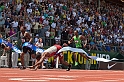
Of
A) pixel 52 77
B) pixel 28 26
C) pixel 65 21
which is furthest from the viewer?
pixel 65 21

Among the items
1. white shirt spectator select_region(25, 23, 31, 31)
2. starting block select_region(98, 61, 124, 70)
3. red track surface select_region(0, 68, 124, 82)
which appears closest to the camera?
red track surface select_region(0, 68, 124, 82)

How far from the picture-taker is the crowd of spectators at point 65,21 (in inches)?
785

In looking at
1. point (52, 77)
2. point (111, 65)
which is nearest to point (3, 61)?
point (111, 65)

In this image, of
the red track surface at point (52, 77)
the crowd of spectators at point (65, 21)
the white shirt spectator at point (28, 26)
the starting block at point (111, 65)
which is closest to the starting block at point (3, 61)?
the crowd of spectators at point (65, 21)

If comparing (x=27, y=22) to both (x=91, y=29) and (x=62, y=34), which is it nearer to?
(x=62, y=34)

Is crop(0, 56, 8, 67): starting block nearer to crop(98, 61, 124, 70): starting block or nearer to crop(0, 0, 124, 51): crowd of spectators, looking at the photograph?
crop(0, 0, 124, 51): crowd of spectators

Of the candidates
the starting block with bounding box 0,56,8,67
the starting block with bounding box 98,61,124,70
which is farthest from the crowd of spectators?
the starting block with bounding box 0,56,8,67

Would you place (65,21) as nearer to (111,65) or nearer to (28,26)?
(111,65)

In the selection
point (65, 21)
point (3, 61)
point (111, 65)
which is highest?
point (65, 21)

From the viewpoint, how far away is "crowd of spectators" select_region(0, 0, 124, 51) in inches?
785

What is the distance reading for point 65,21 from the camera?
23859 millimetres

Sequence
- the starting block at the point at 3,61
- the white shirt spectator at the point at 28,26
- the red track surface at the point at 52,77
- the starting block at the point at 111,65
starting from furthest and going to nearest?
the starting block at the point at 111,65, the white shirt spectator at the point at 28,26, the starting block at the point at 3,61, the red track surface at the point at 52,77

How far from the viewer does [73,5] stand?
2720cm

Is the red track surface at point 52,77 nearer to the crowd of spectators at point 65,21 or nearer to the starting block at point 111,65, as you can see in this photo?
the crowd of spectators at point 65,21
